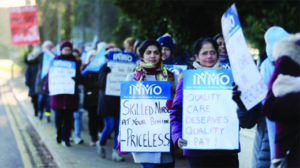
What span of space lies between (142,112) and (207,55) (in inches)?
47.1

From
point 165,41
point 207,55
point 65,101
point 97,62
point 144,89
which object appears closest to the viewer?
point 207,55

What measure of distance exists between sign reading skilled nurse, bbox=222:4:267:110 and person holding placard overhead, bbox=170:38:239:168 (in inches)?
29.8

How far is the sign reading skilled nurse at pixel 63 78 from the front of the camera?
10.7 metres

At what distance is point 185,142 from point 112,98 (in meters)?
4.57

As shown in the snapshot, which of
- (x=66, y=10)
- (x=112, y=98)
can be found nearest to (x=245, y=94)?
(x=112, y=98)

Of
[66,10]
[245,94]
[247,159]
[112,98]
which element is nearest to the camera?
[245,94]

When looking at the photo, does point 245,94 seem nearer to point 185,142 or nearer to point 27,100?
point 185,142

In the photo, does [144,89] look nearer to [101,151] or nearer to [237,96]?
[237,96]

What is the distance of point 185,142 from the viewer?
456 centimetres

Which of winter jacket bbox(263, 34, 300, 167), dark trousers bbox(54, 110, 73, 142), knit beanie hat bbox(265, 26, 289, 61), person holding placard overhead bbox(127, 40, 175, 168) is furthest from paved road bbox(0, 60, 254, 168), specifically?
winter jacket bbox(263, 34, 300, 167)

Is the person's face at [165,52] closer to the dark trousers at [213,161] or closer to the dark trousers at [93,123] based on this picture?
the dark trousers at [93,123]

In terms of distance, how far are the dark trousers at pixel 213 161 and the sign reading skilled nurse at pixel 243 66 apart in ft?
2.62

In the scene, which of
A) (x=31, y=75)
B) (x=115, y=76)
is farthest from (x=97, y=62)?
(x=31, y=75)

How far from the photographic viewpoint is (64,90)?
10688 millimetres
